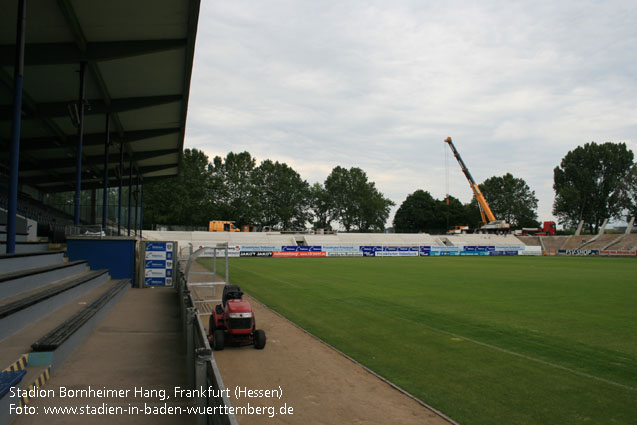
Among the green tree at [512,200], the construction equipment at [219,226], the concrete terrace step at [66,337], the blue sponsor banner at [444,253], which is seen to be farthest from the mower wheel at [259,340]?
the green tree at [512,200]

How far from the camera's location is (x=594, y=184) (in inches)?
3364

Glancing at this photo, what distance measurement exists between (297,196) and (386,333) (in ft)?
274

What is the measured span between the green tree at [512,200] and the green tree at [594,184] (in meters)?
17.4

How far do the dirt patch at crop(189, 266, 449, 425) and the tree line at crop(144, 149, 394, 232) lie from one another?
212 ft

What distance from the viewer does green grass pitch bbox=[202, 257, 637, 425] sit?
5.79 meters

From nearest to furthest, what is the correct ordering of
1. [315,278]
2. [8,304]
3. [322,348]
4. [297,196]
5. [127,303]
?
[8,304] → [322,348] → [127,303] → [315,278] → [297,196]

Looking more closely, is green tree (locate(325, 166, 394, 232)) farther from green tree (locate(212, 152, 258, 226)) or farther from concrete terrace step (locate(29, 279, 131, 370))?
concrete terrace step (locate(29, 279, 131, 370))

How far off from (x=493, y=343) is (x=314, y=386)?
4.76 m

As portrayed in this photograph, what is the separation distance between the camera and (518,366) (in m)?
7.47

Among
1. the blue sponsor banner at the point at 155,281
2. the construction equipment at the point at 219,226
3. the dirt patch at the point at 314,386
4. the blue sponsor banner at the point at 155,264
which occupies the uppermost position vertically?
the construction equipment at the point at 219,226

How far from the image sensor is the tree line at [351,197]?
7731 cm

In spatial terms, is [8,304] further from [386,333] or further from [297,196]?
[297,196]

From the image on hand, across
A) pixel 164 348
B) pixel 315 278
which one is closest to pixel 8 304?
pixel 164 348

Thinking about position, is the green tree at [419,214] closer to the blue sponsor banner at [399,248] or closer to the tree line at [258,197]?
the tree line at [258,197]
